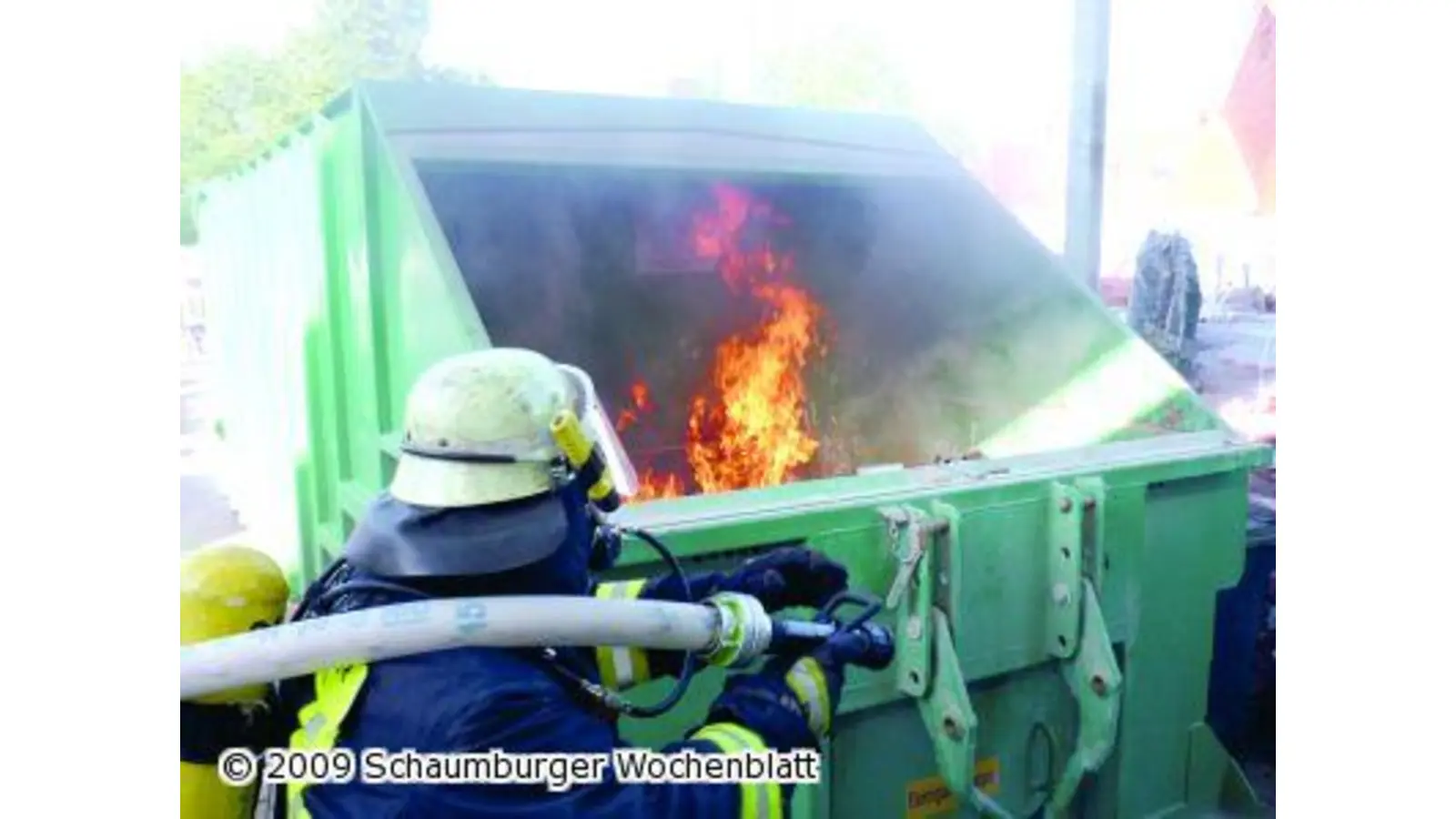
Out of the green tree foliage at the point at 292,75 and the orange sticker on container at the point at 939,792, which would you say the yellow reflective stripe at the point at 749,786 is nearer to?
the orange sticker on container at the point at 939,792

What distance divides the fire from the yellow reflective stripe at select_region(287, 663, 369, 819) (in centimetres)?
167

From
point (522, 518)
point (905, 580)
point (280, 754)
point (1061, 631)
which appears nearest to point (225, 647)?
point (280, 754)

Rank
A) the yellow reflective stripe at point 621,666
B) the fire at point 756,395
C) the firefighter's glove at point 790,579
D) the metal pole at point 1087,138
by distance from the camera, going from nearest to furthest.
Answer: the yellow reflective stripe at point 621,666 → the firefighter's glove at point 790,579 → the fire at point 756,395 → the metal pole at point 1087,138

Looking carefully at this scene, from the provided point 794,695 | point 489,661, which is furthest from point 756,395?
point 489,661

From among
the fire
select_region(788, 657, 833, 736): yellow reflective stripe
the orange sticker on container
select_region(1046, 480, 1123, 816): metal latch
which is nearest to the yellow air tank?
select_region(788, 657, 833, 736): yellow reflective stripe

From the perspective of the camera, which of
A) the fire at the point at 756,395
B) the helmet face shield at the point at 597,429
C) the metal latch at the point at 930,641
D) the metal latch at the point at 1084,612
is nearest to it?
the helmet face shield at the point at 597,429

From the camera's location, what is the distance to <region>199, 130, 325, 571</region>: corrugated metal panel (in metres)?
2.40

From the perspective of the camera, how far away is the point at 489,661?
111cm

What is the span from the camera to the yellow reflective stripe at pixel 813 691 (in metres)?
1.36

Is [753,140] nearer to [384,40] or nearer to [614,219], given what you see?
[614,219]

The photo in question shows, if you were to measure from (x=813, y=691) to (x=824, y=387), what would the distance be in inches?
65.2

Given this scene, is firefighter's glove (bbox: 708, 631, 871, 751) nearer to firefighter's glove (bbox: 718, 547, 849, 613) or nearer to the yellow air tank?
firefighter's glove (bbox: 718, 547, 849, 613)

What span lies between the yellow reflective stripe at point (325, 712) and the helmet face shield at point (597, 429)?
1.19ft

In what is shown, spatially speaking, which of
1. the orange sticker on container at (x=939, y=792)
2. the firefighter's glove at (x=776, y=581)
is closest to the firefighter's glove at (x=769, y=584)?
the firefighter's glove at (x=776, y=581)
